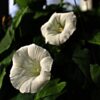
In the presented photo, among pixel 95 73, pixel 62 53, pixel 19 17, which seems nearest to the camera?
pixel 95 73

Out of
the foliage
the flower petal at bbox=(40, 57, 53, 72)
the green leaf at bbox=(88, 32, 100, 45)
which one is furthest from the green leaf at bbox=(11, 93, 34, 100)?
the green leaf at bbox=(88, 32, 100, 45)

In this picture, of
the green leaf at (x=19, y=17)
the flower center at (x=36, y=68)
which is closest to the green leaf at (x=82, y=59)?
the flower center at (x=36, y=68)

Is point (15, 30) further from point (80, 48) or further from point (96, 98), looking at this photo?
point (96, 98)

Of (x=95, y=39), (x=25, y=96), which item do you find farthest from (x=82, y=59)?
(x=25, y=96)

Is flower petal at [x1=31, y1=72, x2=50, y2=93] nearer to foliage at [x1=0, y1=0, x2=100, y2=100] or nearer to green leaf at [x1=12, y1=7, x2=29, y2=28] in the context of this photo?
foliage at [x1=0, y1=0, x2=100, y2=100]

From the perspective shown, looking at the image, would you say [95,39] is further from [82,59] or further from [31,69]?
[31,69]

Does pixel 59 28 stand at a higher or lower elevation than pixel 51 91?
higher
